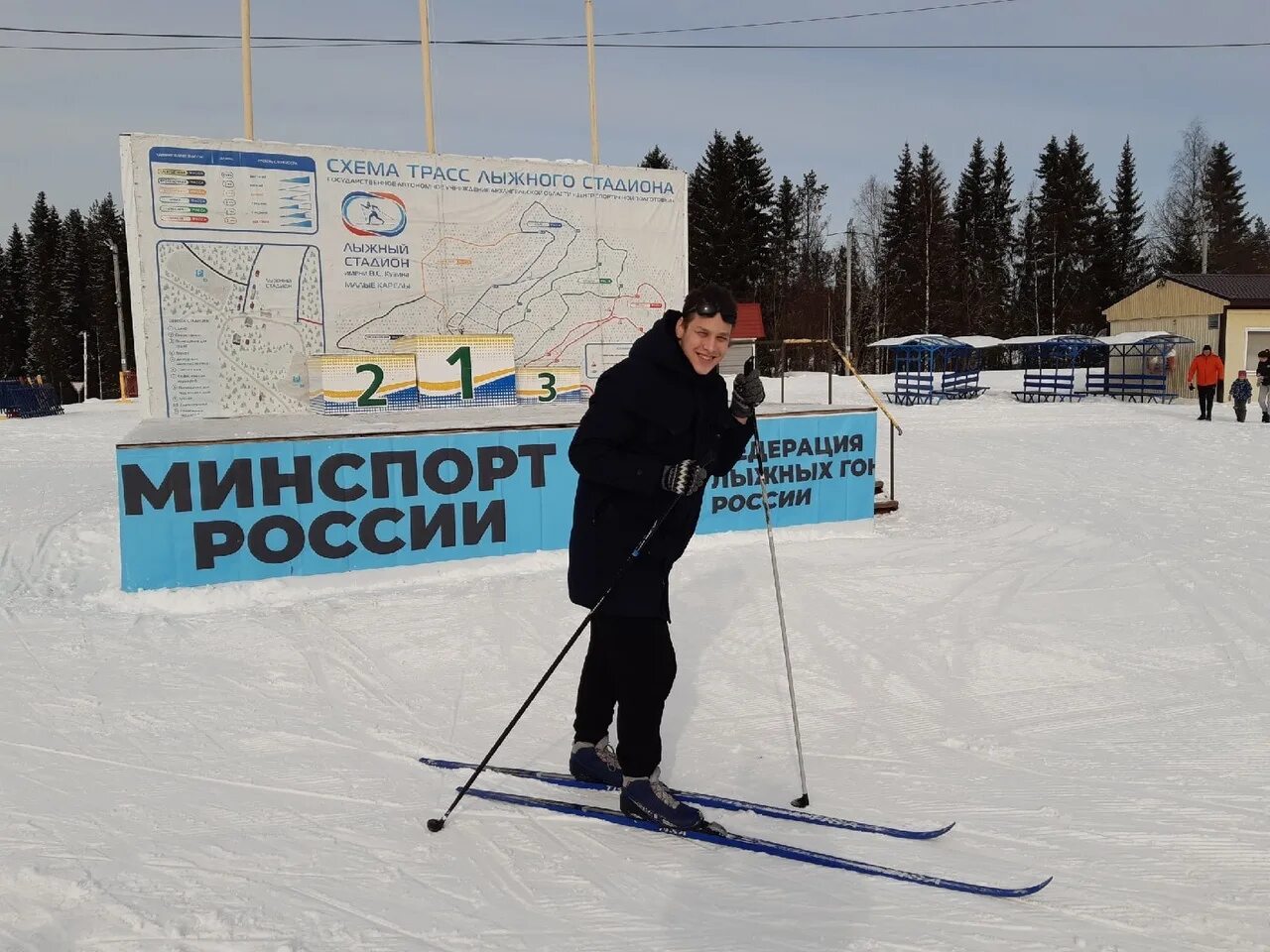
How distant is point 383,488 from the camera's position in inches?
276

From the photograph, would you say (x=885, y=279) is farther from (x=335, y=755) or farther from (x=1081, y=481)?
(x=335, y=755)

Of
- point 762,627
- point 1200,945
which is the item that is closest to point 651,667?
point 1200,945

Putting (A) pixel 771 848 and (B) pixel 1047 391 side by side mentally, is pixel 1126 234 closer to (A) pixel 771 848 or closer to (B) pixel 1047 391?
(B) pixel 1047 391

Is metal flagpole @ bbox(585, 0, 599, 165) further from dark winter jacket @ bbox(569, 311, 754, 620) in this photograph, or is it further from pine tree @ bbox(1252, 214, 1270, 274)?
pine tree @ bbox(1252, 214, 1270, 274)

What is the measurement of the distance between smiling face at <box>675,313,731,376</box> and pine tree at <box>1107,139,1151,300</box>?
53.9m

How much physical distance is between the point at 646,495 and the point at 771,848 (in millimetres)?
1195

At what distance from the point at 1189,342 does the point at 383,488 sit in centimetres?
2789

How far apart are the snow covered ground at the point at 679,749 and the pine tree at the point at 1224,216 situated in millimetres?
53557

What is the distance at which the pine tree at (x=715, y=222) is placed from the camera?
149 feet

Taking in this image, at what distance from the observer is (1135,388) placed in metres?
28.6

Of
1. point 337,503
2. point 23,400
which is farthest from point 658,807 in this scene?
point 23,400

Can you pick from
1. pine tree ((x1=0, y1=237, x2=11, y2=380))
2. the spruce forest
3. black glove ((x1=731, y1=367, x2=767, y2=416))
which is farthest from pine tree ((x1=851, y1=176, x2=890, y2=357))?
pine tree ((x1=0, y1=237, x2=11, y2=380))

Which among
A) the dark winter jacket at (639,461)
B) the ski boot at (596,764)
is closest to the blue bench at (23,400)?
the ski boot at (596,764)

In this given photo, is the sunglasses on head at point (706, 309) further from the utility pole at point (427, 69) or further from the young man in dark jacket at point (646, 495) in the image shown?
the utility pole at point (427, 69)
